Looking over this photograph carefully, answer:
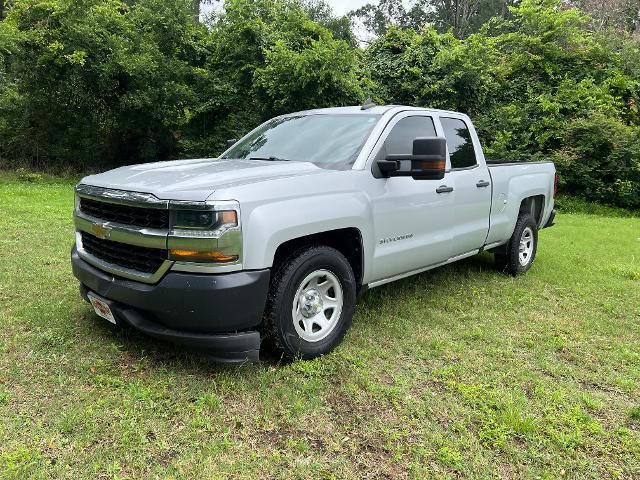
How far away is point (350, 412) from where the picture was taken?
3.05 metres

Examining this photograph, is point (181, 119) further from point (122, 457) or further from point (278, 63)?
point (122, 457)

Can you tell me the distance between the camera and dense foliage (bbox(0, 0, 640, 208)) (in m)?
13.8

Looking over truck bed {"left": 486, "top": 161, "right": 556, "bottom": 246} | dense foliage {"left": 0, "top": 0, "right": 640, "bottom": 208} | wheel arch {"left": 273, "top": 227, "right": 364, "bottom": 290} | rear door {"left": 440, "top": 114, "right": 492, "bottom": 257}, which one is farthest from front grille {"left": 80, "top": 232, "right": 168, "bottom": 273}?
dense foliage {"left": 0, "top": 0, "right": 640, "bottom": 208}

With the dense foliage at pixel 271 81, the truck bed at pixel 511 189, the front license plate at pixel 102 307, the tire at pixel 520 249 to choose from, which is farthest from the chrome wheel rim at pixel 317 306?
the dense foliage at pixel 271 81

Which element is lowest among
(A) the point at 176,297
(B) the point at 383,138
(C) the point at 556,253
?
(C) the point at 556,253

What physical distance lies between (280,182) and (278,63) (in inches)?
444

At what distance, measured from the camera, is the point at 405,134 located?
456 centimetres

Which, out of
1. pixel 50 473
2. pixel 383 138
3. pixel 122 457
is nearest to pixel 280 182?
pixel 383 138

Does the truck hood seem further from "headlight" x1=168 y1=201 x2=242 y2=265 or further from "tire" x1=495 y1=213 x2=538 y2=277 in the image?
"tire" x1=495 y1=213 x2=538 y2=277

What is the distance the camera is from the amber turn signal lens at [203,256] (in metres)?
3.00

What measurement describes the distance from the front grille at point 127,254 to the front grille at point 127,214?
151 millimetres

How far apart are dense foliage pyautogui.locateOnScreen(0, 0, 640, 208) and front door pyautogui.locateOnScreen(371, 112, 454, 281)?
9453mm

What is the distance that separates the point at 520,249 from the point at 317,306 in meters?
3.67

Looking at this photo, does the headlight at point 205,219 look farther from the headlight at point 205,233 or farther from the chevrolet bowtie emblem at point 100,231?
the chevrolet bowtie emblem at point 100,231
